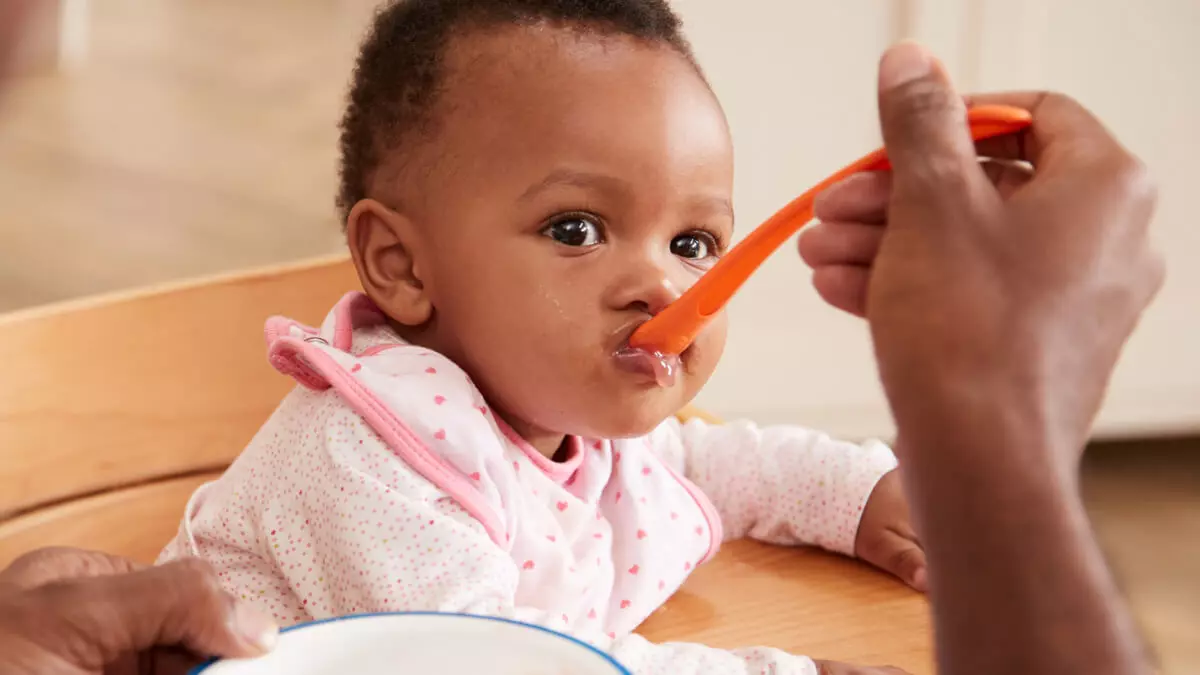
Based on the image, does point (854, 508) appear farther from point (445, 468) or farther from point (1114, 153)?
point (1114, 153)

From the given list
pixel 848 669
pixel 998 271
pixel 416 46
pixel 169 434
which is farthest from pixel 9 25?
pixel 998 271

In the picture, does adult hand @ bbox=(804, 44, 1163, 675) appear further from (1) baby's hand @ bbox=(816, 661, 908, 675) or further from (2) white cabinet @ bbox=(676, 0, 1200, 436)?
(2) white cabinet @ bbox=(676, 0, 1200, 436)

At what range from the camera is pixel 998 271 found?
38cm

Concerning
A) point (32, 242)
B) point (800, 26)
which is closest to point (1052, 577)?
point (800, 26)

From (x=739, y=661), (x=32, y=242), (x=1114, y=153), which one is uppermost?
(x=1114, y=153)

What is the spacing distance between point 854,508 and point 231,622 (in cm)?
49

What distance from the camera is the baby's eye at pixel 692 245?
0.76 meters

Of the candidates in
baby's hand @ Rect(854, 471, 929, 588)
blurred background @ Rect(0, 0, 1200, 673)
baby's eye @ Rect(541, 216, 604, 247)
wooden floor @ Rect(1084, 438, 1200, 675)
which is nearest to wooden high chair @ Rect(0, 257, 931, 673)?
baby's hand @ Rect(854, 471, 929, 588)

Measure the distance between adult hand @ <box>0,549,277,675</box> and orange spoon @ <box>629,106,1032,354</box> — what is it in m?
0.28

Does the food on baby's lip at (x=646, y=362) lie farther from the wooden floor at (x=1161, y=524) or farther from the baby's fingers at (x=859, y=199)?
the wooden floor at (x=1161, y=524)

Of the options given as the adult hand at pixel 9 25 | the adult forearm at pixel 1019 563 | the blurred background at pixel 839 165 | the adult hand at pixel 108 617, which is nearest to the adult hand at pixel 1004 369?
the adult forearm at pixel 1019 563

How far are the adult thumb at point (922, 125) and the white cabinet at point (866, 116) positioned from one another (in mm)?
1226

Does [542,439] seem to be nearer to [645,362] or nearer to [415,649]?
[645,362]

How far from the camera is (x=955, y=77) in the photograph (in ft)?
5.83
